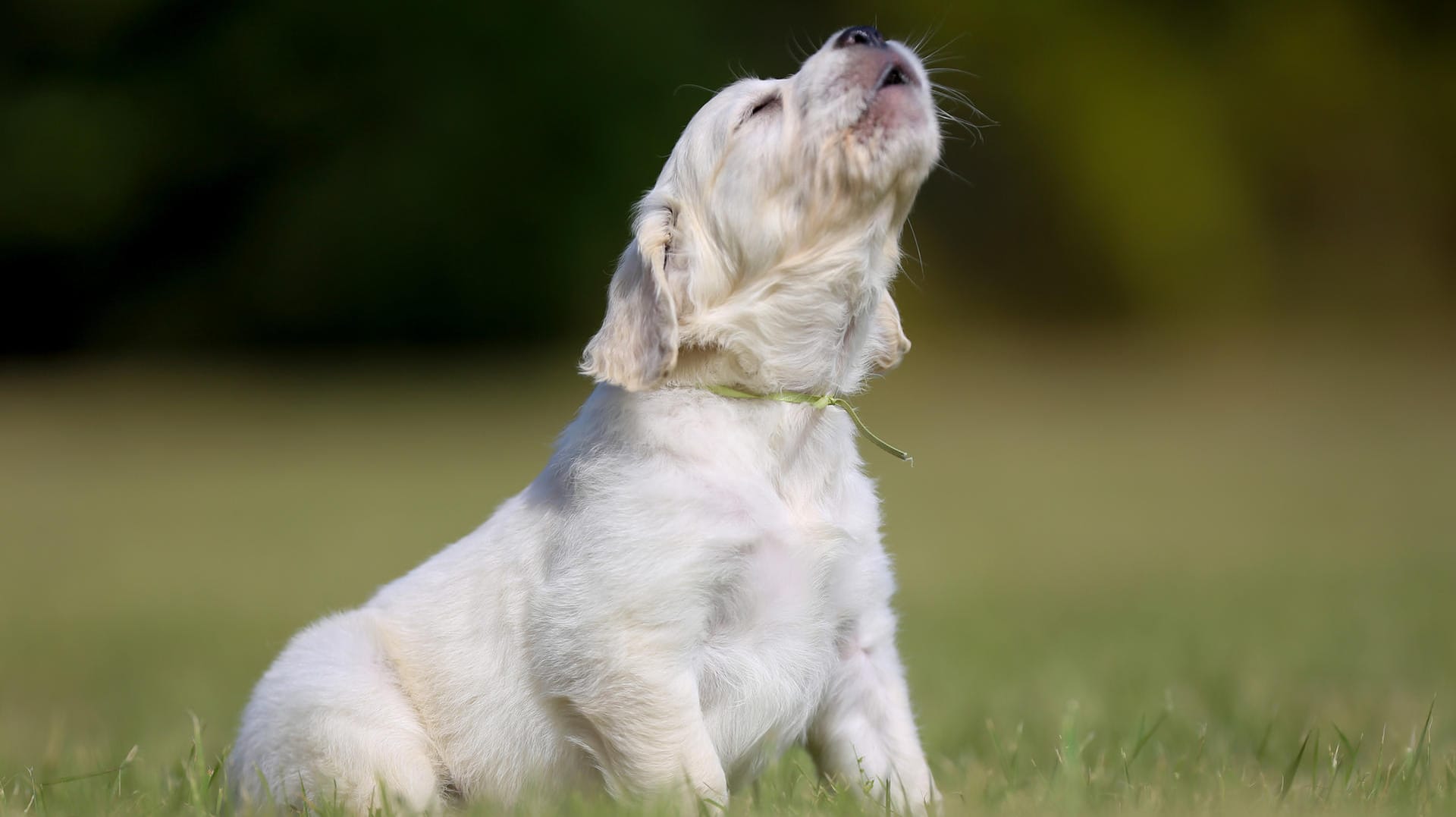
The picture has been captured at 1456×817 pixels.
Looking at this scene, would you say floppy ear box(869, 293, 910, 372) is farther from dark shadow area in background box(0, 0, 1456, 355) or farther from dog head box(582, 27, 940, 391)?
dark shadow area in background box(0, 0, 1456, 355)

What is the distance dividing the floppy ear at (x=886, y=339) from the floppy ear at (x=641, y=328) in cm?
68

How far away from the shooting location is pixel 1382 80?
19891 mm

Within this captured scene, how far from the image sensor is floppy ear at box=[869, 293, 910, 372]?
4.10 metres

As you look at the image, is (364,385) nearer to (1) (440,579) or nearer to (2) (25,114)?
(2) (25,114)

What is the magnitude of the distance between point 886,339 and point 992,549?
627 cm

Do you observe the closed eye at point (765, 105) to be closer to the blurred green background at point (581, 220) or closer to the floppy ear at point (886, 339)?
the floppy ear at point (886, 339)

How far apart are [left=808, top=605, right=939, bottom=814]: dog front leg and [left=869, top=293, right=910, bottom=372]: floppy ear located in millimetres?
755

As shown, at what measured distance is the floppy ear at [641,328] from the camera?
3.54 meters

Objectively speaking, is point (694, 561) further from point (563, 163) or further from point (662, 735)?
point (563, 163)

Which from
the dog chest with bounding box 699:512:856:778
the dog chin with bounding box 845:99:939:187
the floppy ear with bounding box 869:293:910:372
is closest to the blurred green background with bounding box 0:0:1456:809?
the floppy ear with bounding box 869:293:910:372

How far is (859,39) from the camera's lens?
3.86 meters

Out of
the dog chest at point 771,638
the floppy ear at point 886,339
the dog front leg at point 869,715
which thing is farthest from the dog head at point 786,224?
the dog front leg at point 869,715

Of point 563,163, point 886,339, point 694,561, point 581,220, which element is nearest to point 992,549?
point 886,339

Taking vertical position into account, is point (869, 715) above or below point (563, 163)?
below
